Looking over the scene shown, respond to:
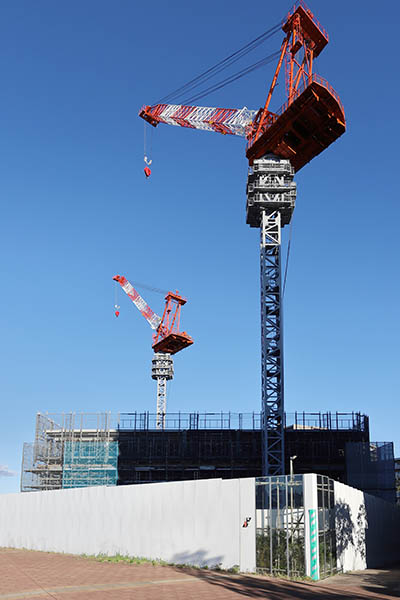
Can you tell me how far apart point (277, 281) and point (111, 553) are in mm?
35817

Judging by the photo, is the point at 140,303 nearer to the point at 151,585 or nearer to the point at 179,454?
the point at 179,454

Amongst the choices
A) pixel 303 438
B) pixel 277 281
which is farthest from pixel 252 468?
pixel 277 281

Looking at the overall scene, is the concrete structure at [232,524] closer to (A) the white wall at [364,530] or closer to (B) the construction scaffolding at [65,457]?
(A) the white wall at [364,530]

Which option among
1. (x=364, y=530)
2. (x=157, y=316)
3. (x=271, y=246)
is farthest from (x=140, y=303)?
(x=364, y=530)

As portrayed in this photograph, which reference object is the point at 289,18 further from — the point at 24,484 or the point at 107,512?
the point at 24,484

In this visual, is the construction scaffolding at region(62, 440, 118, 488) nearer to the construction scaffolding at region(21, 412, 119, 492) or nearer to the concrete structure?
the construction scaffolding at region(21, 412, 119, 492)

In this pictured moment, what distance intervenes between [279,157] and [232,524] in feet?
147

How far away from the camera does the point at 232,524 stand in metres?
25.9

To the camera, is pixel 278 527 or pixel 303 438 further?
pixel 303 438

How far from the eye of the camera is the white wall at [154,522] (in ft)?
85.0

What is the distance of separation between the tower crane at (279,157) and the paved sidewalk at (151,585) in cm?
3114

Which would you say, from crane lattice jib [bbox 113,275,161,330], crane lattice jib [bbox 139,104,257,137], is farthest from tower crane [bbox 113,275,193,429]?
crane lattice jib [bbox 139,104,257,137]

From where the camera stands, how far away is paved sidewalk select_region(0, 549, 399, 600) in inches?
762

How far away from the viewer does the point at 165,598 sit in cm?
1867
